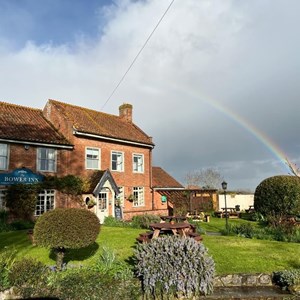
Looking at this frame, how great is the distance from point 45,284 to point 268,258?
788 cm

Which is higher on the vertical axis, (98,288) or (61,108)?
(61,108)

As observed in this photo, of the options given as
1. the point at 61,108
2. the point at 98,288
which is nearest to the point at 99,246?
the point at 98,288

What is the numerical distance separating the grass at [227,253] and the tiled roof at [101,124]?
42.2ft

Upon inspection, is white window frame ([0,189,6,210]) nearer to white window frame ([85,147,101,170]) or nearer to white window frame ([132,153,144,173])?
A: white window frame ([85,147,101,170])

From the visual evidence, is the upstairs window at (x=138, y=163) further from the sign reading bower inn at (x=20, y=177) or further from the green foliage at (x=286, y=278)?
the green foliage at (x=286, y=278)

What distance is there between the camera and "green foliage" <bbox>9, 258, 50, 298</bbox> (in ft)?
27.9

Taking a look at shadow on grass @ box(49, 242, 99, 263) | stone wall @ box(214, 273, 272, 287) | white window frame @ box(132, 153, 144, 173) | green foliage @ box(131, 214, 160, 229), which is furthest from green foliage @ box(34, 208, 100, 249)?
white window frame @ box(132, 153, 144, 173)

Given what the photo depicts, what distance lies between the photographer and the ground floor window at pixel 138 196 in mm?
30823

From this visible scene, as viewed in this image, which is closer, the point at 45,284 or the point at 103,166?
the point at 45,284

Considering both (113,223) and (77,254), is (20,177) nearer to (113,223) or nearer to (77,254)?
(113,223)

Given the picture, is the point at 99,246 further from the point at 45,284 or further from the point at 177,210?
the point at 177,210

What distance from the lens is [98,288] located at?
303 inches

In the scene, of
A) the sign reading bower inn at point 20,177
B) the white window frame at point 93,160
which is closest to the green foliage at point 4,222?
the sign reading bower inn at point 20,177

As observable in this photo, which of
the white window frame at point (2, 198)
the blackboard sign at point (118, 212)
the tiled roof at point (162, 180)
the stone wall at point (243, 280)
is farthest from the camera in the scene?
the tiled roof at point (162, 180)
